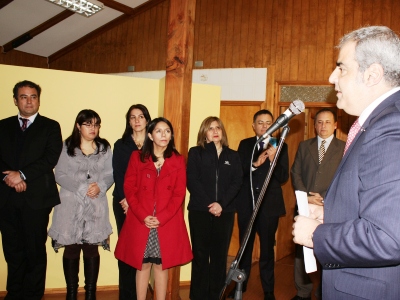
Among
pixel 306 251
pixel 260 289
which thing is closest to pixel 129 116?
pixel 260 289

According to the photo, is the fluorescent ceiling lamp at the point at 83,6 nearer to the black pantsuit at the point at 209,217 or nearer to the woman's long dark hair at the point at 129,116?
the woman's long dark hair at the point at 129,116

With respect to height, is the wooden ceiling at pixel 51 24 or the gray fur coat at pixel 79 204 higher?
the wooden ceiling at pixel 51 24

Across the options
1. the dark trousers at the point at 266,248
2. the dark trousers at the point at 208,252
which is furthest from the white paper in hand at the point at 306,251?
the dark trousers at the point at 266,248

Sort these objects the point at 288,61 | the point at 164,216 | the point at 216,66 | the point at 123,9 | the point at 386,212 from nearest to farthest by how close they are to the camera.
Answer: the point at 386,212
the point at 164,216
the point at 288,61
the point at 216,66
the point at 123,9

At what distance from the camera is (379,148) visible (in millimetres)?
1139

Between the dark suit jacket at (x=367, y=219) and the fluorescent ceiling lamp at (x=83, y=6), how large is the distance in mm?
5675

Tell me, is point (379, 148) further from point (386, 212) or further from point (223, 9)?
point (223, 9)

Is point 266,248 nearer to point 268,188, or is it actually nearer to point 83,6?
point 268,188

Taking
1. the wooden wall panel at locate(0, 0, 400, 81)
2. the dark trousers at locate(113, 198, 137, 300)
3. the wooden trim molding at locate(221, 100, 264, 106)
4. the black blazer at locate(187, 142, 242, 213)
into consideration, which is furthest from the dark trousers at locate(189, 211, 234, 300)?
the wooden wall panel at locate(0, 0, 400, 81)

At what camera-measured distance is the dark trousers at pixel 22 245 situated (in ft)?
10.3

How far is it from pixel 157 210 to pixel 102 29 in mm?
5422

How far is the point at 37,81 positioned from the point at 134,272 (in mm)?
1843

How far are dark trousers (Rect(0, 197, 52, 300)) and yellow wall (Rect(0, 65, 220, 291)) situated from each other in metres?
0.38

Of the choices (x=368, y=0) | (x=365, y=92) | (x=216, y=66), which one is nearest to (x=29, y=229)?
(x=365, y=92)
